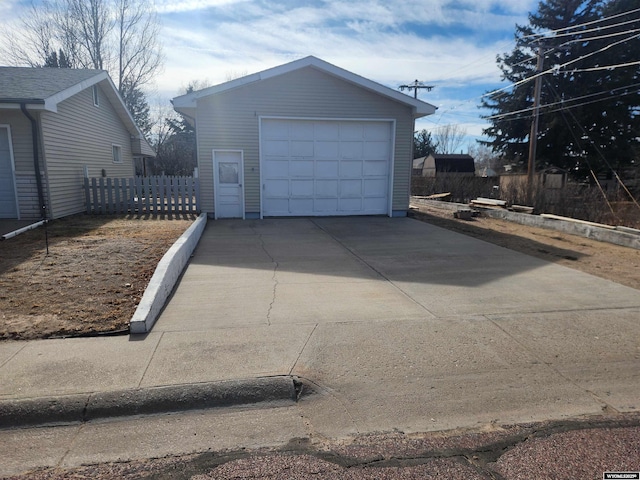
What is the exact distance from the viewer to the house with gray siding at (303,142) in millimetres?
12461

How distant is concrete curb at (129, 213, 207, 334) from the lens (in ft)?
13.8

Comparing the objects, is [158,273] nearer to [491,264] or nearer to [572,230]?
A: [491,264]

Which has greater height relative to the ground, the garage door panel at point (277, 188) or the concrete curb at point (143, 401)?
the garage door panel at point (277, 188)

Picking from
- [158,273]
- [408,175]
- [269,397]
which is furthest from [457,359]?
[408,175]

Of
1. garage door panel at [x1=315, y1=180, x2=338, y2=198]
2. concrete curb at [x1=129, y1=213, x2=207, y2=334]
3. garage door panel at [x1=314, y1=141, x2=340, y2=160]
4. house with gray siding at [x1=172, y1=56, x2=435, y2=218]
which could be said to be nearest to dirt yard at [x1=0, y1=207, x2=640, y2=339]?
concrete curb at [x1=129, y1=213, x2=207, y2=334]

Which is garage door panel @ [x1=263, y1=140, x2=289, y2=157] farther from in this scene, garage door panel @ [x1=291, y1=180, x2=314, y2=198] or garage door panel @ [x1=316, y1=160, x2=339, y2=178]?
garage door panel @ [x1=316, y1=160, x2=339, y2=178]

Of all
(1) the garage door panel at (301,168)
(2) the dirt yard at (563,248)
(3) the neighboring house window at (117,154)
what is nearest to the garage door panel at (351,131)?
(1) the garage door panel at (301,168)

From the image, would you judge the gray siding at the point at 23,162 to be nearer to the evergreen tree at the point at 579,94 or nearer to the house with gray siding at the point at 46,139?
the house with gray siding at the point at 46,139

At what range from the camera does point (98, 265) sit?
21.5 feet

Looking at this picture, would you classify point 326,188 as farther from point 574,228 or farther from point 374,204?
point 574,228

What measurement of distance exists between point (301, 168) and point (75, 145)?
7.39 m

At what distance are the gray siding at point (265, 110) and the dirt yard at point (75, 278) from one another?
358 cm

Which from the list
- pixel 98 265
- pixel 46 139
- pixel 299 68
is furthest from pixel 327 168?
pixel 98 265

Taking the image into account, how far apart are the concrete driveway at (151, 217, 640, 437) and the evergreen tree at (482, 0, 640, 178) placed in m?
25.9
